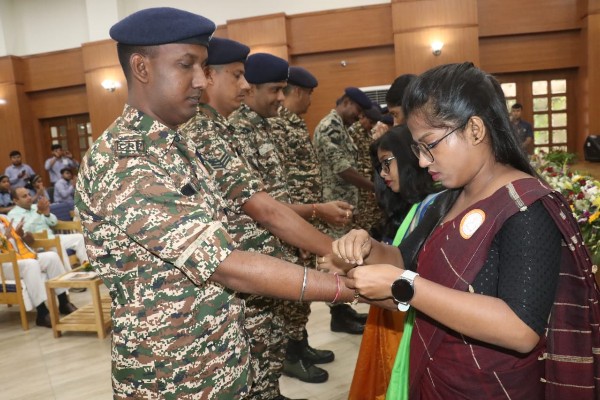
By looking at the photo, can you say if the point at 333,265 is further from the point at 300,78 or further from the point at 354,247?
the point at 300,78

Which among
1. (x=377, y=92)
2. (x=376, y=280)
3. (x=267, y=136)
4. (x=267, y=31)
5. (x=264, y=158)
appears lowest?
(x=376, y=280)

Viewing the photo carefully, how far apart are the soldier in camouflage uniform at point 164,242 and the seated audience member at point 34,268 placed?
386cm

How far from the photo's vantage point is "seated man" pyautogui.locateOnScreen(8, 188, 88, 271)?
552 cm

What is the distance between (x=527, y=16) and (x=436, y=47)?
188cm

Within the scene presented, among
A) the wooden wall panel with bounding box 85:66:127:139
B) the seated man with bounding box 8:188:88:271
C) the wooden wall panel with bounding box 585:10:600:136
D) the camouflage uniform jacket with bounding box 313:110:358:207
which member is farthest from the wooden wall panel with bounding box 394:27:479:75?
the seated man with bounding box 8:188:88:271

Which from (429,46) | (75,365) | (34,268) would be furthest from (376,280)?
(429,46)

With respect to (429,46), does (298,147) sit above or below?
below

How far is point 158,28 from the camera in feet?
4.14

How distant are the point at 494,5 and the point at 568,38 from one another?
4.89 ft

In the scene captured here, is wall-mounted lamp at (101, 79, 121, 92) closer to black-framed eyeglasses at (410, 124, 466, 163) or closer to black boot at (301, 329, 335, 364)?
black boot at (301, 329, 335, 364)

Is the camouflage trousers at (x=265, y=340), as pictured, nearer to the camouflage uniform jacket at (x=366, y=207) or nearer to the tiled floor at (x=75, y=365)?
the tiled floor at (x=75, y=365)

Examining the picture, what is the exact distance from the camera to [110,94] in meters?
9.88

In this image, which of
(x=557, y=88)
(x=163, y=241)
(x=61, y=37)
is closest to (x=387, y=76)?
(x=557, y=88)

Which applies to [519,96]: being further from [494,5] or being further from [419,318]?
[419,318]
